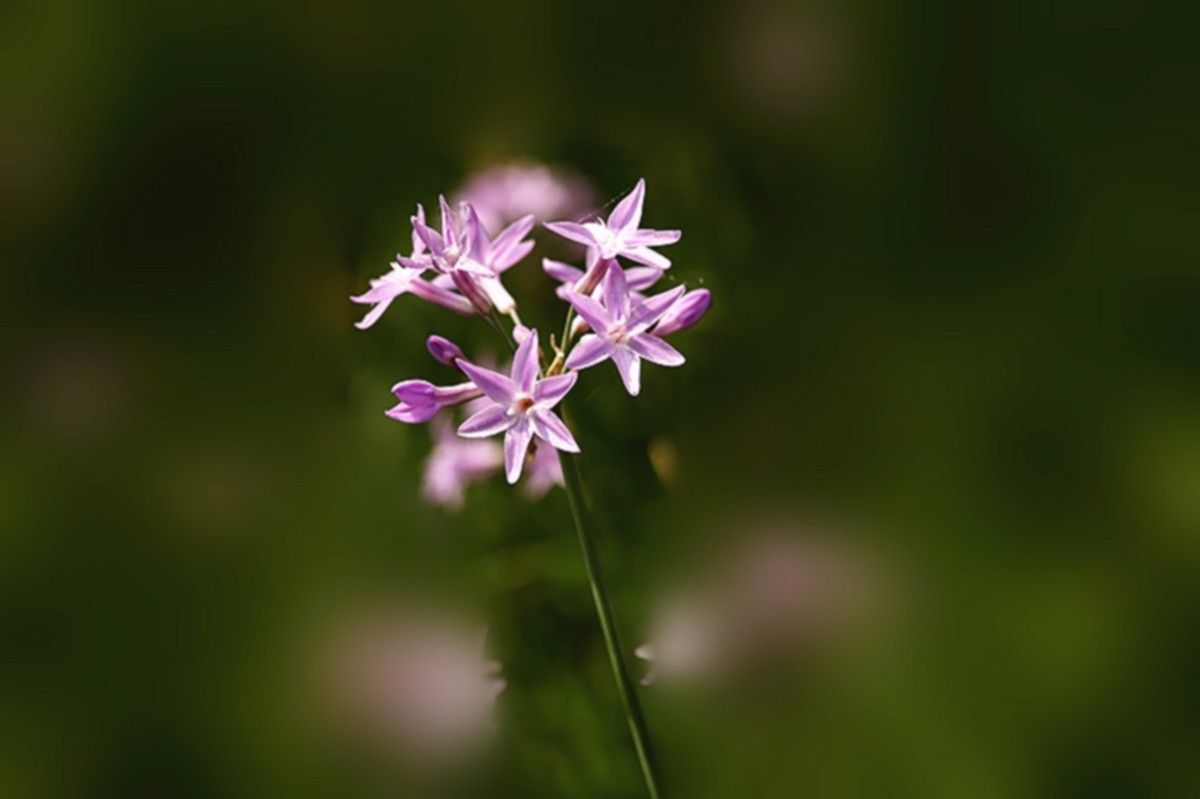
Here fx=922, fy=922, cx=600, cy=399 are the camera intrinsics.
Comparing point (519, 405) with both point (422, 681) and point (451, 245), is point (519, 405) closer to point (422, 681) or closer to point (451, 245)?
point (451, 245)

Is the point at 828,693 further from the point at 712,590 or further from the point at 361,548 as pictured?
the point at 361,548

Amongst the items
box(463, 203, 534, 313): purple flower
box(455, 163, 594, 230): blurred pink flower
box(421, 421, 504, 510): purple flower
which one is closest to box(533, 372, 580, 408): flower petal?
box(463, 203, 534, 313): purple flower

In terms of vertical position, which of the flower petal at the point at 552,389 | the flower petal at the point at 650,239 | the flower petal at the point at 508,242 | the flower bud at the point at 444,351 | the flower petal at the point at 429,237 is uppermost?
the flower petal at the point at 508,242

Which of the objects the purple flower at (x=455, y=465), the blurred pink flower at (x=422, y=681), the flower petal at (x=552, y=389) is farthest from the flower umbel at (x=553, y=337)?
the blurred pink flower at (x=422, y=681)

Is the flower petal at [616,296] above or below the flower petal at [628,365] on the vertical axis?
above

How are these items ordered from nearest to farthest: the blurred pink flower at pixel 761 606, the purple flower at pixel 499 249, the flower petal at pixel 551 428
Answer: the flower petal at pixel 551 428
the purple flower at pixel 499 249
the blurred pink flower at pixel 761 606

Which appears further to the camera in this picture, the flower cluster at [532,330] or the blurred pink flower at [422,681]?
the blurred pink flower at [422,681]

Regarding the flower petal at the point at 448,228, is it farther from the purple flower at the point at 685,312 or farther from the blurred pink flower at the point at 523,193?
the blurred pink flower at the point at 523,193

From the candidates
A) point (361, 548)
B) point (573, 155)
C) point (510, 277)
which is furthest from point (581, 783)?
point (573, 155)
